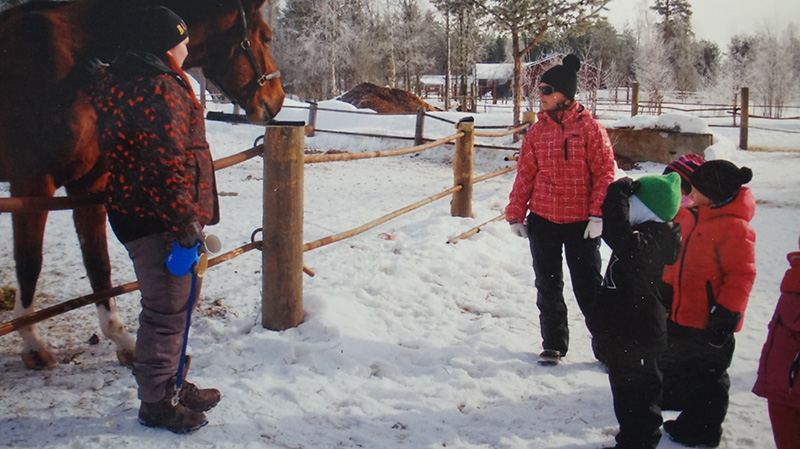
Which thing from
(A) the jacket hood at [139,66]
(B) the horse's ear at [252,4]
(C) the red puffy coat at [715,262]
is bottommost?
(C) the red puffy coat at [715,262]

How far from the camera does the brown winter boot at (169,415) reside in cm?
206

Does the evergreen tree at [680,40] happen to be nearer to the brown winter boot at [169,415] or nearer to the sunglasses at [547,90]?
the sunglasses at [547,90]

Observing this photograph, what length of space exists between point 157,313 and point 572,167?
6.58 feet

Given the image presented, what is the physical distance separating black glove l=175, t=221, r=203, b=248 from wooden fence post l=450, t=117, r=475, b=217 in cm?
386

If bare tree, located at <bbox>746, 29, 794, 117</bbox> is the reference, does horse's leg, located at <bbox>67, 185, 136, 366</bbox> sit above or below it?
below

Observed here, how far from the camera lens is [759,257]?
4.99m

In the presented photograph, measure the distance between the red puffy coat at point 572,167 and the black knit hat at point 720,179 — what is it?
521mm

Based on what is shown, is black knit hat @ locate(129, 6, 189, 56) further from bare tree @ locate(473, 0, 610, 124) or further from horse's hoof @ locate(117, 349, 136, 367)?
bare tree @ locate(473, 0, 610, 124)

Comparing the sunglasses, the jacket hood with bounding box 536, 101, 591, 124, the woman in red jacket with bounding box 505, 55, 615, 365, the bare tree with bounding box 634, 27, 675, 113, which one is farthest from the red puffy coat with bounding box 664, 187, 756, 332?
the bare tree with bounding box 634, 27, 675, 113

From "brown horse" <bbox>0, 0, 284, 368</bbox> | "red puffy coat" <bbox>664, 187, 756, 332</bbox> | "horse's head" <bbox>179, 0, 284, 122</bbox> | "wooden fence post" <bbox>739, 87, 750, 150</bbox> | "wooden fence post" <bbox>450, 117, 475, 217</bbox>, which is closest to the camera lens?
"red puffy coat" <bbox>664, 187, 756, 332</bbox>

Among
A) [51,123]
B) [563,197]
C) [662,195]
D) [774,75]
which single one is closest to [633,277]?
[662,195]

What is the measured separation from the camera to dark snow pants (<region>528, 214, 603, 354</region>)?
287cm

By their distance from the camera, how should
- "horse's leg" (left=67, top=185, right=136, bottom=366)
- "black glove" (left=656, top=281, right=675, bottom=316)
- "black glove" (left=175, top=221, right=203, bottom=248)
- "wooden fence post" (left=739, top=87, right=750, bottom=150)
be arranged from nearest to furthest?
1. "black glove" (left=175, top=221, right=203, bottom=248)
2. "black glove" (left=656, top=281, right=675, bottom=316)
3. "horse's leg" (left=67, top=185, right=136, bottom=366)
4. "wooden fence post" (left=739, top=87, right=750, bottom=150)

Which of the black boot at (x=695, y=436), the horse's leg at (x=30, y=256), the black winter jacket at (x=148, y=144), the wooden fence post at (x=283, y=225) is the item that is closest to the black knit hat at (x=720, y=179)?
the black boot at (x=695, y=436)
